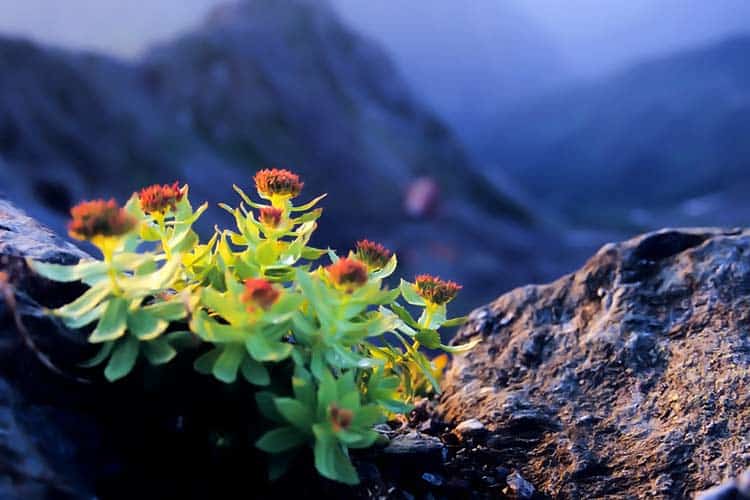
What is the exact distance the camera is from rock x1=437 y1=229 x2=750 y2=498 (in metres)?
2.62

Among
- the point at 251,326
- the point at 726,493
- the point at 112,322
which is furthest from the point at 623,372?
the point at 112,322

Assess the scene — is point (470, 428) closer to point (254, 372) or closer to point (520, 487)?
point (520, 487)

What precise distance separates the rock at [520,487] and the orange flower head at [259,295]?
1.26 metres

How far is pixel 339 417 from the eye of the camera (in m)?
1.94

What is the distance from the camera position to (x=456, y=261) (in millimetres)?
23281

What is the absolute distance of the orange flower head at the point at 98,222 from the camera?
76.0 inches

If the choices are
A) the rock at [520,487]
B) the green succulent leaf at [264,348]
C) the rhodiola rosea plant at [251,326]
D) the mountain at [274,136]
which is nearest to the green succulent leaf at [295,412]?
the rhodiola rosea plant at [251,326]

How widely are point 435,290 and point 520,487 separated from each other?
2.65ft

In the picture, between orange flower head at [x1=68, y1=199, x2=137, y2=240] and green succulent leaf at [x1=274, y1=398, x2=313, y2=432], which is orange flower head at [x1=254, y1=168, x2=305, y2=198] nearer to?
orange flower head at [x1=68, y1=199, x2=137, y2=240]

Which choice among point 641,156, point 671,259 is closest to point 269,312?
point 671,259

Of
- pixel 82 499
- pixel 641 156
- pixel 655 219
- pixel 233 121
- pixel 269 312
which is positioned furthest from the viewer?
pixel 641 156

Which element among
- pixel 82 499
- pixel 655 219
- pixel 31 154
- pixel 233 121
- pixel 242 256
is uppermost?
pixel 655 219

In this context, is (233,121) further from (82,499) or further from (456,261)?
(82,499)

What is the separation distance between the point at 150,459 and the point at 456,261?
2141 centimetres
